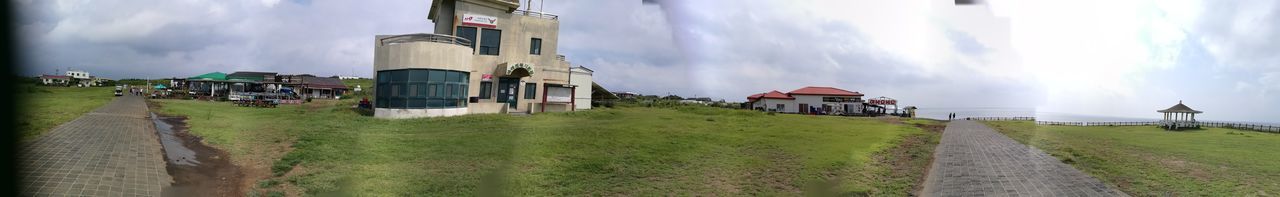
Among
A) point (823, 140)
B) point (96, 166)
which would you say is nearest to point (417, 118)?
point (96, 166)

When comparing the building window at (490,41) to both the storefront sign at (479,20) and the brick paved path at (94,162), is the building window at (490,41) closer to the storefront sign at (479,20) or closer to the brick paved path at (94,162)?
the storefront sign at (479,20)

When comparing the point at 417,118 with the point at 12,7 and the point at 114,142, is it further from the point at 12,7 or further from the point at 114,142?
the point at 12,7

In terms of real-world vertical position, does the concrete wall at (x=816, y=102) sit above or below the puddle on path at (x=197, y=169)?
above

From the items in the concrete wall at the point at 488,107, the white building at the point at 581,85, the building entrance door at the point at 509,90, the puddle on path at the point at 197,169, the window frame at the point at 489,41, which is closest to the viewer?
the puddle on path at the point at 197,169

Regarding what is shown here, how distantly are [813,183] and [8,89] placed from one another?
7471 millimetres

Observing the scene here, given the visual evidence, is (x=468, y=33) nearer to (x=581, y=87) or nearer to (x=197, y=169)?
(x=581, y=87)

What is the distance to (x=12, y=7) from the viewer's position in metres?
3.40

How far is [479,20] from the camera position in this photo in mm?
21188

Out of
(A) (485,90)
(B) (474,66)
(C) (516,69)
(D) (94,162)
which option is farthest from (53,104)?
(C) (516,69)

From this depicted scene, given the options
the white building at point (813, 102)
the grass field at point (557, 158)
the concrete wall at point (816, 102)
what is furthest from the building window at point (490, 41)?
the concrete wall at point (816, 102)

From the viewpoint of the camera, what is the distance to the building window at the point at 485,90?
21281mm

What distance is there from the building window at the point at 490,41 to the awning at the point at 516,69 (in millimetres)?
1006

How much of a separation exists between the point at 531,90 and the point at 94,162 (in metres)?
16.5

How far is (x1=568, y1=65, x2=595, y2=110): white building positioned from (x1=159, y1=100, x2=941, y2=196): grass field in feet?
30.4
